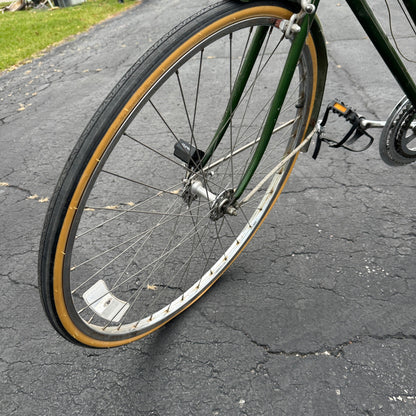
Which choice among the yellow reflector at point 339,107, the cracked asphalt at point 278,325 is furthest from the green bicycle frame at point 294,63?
the cracked asphalt at point 278,325

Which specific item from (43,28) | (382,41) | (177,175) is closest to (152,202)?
(177,175)

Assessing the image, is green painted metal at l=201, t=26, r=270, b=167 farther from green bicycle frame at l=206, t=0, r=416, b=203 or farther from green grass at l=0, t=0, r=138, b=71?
green grass at l=0, t=0, r=138, b=71

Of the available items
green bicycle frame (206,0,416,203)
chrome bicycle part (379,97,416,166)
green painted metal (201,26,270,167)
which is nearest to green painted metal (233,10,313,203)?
green bicycle frame (206,0,416,203)

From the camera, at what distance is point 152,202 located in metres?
2.53

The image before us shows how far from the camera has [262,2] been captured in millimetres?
1237

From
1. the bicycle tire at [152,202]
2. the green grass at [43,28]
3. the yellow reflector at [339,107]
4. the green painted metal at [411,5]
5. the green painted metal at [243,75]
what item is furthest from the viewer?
the green grass at [43,28]

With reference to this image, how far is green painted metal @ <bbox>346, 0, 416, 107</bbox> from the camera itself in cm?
142

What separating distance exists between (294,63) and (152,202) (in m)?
1.39

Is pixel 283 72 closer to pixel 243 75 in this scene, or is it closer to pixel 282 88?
pixel 282 88

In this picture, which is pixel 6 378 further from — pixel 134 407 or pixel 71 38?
pixel 71 38

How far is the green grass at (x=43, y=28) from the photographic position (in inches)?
241

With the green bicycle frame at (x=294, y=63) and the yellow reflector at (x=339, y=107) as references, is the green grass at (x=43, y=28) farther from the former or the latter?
the yellow reflector at (x=339, y=107)

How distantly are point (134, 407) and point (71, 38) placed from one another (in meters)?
6.69

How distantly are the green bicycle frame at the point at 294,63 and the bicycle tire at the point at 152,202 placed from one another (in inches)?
2.0
